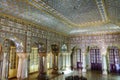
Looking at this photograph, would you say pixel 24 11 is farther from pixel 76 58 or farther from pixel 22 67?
pixel 76 58

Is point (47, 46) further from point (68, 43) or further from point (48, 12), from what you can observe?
point (68, 43)

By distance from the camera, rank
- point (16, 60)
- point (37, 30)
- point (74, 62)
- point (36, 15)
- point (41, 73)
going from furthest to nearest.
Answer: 1. point (74, 62)
2. point (16, 60)
3. point (41, 73)
4. point (37, 30)
5. point (36, 15)

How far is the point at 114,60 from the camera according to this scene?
13.1 meters

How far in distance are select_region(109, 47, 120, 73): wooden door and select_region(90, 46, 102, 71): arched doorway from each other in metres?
1.22

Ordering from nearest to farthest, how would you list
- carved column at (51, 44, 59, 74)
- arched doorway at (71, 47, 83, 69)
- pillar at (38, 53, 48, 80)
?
pillar at (38, 53, 48, 80), carved column at (51, 44, 59, 74), arched doorway at (71, 47, 83, 69)

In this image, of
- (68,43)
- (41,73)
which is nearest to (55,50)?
(68,43)

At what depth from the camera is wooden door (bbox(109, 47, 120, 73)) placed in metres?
12.9

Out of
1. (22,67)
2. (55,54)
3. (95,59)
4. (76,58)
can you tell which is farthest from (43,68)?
(95,59)

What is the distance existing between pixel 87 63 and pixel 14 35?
1005cm

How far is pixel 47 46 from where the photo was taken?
9734mm

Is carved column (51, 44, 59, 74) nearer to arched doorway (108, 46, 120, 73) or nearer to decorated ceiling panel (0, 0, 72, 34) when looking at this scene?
decorated ceiling panel (0, 0, 72, 34)

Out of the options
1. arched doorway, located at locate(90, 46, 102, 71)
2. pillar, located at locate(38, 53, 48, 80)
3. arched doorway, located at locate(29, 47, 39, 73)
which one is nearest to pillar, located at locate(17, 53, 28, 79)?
pillar, located at locate(38, 53, 48, 80)

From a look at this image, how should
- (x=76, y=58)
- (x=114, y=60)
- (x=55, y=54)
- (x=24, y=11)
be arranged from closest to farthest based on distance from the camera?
(x=24, y=11)
(x=55, y=54)
(x=114, y=60)
(x=76, y=58)

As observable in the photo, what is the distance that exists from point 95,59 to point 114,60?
2097 millimetres
